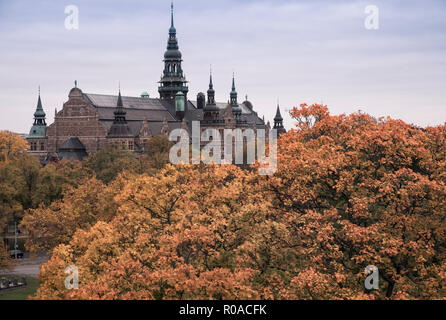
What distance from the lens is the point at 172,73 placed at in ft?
533

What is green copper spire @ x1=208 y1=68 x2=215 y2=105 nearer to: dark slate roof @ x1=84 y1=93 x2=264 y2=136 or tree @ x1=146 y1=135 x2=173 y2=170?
dark slate roof @ x1=84 y1=93 x2=264 y2=136

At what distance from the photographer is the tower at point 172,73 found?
159625 millimetres

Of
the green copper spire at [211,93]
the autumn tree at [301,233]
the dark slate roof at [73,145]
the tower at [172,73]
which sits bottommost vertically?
the autumn tree at [301,233]

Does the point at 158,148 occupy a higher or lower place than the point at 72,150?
lower

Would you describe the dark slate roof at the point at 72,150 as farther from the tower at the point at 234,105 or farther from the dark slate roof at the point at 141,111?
the tower at the point at 234,105

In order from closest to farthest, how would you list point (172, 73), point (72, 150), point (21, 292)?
point (21, 292) → point (72, 150) → point (172, 73)

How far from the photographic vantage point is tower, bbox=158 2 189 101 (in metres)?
160

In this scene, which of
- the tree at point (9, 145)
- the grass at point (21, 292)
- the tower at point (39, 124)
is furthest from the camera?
the tower at point (39, 124)

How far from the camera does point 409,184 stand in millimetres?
32312

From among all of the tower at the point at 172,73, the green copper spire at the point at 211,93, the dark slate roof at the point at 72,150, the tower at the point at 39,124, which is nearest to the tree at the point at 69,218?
the dark slate roof at the point at 72,150

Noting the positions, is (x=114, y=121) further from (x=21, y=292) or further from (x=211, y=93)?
(x=21, y=292)

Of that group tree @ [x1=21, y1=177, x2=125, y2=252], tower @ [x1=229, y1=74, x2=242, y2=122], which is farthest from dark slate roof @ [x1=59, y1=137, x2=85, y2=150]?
tree @ [x1=21, y1=177, x2=125, y2=252]

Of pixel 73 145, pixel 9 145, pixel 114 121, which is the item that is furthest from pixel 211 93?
pixel 9 145
